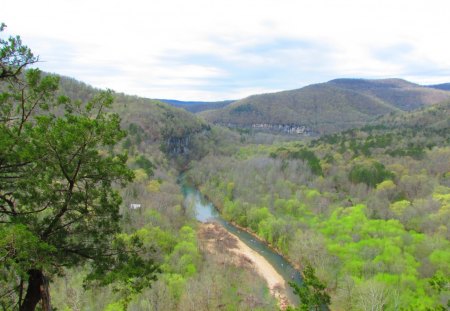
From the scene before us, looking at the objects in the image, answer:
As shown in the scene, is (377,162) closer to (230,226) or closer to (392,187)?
(392,187)

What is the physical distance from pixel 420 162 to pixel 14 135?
68.6 metres

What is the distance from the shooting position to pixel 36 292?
8.59 m

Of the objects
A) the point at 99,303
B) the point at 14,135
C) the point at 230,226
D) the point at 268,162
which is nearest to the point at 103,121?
the point at 14,135

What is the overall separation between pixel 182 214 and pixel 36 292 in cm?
4234

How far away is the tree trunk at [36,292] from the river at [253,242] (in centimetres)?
2643

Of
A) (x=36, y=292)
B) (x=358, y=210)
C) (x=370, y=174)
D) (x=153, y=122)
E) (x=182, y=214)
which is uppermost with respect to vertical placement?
(x=153, y=122)

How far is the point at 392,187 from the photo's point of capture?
182 ft

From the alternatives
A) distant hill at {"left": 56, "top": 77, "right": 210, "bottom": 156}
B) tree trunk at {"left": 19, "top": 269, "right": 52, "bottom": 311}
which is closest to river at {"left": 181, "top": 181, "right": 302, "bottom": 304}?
tree trunk at {"left": 19, "top": 269, "right": 52, "bottom": 311}

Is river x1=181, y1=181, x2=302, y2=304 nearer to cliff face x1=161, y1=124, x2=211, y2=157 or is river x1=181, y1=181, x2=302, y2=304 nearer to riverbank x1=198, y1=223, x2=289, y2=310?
riverbank x1=198, y1=223, x2=289, y2=310

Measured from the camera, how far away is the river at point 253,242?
119 feet

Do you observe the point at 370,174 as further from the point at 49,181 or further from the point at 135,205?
the point at 49,181

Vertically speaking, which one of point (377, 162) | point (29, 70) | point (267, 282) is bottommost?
point (267, 282)

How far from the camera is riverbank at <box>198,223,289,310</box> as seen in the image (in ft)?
110

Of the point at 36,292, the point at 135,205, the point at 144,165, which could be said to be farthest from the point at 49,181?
the point at 144,165
